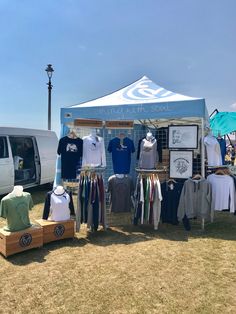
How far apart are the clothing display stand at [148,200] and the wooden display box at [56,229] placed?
1404 mm

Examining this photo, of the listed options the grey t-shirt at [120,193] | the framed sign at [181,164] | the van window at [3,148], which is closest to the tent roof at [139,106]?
the framed sign at [181,164]

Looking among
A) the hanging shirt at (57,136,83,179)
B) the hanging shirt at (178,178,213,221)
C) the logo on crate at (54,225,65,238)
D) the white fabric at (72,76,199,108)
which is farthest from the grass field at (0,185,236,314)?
the white fabric at (72,76,199,108)

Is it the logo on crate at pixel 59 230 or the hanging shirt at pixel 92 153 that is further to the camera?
the hanging shirt at pixel 92 153

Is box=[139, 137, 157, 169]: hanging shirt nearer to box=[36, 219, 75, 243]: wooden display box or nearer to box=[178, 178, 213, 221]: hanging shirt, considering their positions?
box=[178, 178, 213, 221]: hanging shirt

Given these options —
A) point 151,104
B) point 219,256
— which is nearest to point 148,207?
point 219,256

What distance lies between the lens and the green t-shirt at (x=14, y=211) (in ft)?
14.5

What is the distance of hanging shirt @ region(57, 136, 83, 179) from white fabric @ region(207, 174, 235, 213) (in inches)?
111

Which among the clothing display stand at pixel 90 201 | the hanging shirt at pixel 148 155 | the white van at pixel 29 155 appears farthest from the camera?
the white van at pixel 29 155

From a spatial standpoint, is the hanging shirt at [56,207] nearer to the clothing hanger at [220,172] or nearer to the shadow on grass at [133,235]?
the shadow on grass at [133,235]

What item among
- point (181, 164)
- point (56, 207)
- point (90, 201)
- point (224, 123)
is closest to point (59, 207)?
point (56, 207)

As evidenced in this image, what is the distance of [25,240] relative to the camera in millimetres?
4441

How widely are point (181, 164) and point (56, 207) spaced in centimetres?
265

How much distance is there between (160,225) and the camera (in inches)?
241

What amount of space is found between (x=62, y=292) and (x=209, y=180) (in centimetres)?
386
